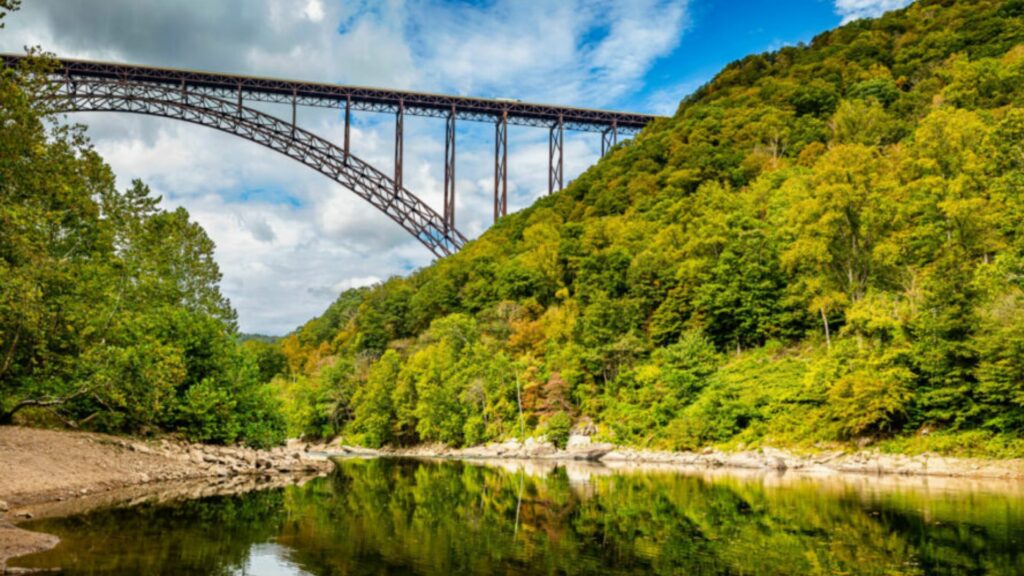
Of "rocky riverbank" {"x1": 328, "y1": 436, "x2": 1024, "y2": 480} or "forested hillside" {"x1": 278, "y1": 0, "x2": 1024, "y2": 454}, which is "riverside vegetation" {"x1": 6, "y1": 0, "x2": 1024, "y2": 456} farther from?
"rocky riverbank" {"x1": 328, "y1": 436, "x2": 1024, "y2": 480}

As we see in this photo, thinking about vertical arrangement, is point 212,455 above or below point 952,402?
below

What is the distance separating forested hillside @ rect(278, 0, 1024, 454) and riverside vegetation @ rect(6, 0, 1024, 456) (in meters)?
0.21

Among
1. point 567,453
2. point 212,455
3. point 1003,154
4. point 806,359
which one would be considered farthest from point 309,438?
point 1003,154

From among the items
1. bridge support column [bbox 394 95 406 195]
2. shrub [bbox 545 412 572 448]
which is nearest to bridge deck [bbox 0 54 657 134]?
bridge support column [bbox 394 95 406 195]

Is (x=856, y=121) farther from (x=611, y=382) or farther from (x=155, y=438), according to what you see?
(x=155, y=438)

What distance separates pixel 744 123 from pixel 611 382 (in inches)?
1665

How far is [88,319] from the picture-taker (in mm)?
21812

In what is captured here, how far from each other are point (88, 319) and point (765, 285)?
125 ft

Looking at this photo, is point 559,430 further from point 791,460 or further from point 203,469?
point 203,469

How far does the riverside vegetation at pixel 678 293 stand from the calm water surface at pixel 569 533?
692 cm

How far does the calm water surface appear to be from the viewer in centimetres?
1116

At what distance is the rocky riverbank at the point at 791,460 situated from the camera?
25203mm

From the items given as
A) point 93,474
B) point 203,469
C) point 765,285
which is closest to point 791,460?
point 765,285

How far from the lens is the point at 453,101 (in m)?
63.6
